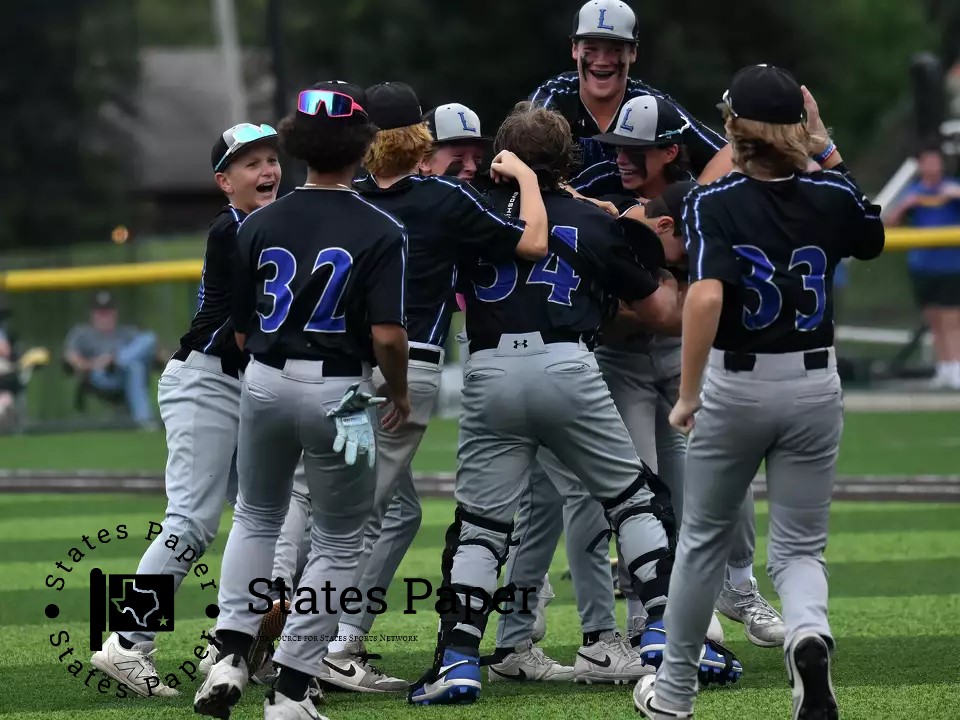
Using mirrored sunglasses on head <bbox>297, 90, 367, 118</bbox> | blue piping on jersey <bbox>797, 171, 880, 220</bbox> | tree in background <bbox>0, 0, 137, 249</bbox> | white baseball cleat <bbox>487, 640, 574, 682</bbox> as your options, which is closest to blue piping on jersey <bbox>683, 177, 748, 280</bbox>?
blue piping on jersey <bbox>797, 171, 880, 220</bbox>

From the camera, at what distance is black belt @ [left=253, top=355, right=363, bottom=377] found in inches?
207

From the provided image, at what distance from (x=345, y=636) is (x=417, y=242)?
1.44 m

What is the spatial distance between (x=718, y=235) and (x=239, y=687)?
1.95 metres

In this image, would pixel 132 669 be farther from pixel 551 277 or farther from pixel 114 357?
pixel 114 357

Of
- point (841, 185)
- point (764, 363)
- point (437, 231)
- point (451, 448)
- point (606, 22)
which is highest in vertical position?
point (606, 22)

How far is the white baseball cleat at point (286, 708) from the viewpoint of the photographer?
5.23 m

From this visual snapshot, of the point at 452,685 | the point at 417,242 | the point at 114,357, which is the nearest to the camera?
the point at 452,685

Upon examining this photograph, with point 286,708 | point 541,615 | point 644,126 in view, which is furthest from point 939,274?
point 286,708

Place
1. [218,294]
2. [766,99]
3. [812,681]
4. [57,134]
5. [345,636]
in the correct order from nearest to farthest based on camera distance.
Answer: [812,681] < [766,99] < [218,294] < [345,636] < [57,134]

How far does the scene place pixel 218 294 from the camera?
5.99 meters

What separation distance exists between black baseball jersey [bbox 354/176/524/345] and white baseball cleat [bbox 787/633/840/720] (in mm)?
1655

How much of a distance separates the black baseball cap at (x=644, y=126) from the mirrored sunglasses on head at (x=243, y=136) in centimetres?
121

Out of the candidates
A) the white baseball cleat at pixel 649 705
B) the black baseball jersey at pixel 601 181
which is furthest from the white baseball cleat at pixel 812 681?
the black baseball jersey at pixel 601 181

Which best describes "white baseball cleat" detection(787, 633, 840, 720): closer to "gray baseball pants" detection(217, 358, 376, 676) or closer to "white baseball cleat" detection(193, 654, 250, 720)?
"gray baseball pants" detection(217, 358, 376, 676)
